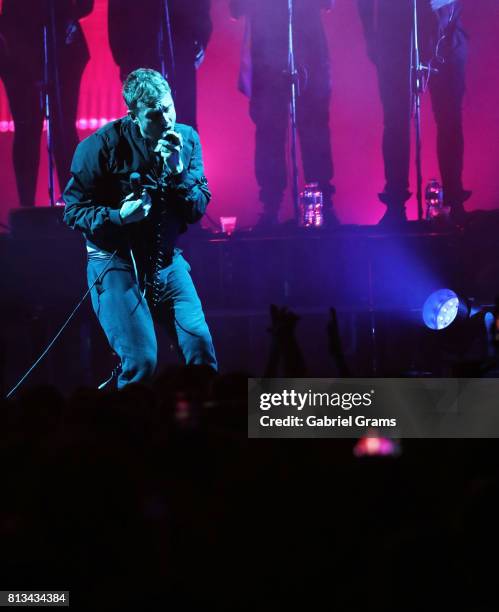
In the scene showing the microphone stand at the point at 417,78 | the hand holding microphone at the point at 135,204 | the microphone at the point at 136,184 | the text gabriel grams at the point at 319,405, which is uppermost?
the microphone stand at the point at 417,78

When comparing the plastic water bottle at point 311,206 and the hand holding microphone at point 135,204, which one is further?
the plastic water bottle at point 311,206

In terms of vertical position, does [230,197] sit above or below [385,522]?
above

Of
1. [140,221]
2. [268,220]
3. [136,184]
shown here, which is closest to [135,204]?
[136,184]

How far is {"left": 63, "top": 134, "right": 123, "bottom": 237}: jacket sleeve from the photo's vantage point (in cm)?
436

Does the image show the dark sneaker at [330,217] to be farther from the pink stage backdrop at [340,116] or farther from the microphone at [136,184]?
the microphone at [136,184]

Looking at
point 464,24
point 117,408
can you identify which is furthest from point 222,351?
point 464,24

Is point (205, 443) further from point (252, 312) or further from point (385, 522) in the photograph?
point (252, 312)

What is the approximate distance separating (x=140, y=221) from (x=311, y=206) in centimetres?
405

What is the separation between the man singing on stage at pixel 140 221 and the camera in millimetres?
4316

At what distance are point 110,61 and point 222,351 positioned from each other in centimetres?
626

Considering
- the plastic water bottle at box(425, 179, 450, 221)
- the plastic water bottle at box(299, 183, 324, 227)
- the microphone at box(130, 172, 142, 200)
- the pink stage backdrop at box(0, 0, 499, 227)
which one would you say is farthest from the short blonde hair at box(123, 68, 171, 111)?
the pink stage backdrop at box(0, 0, 499, 227)

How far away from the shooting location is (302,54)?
825cm

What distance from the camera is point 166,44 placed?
8.19 meters

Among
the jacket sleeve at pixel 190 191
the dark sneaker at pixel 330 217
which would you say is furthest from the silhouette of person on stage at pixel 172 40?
the jacket sleeve at pixel 190 191
